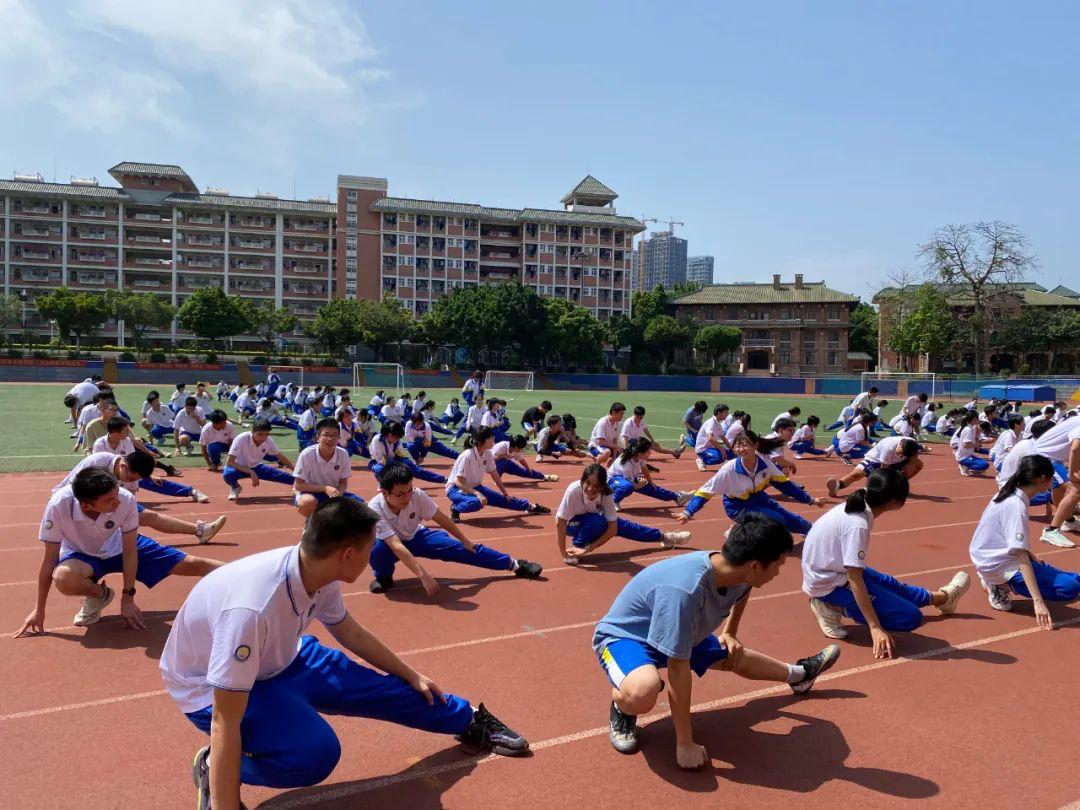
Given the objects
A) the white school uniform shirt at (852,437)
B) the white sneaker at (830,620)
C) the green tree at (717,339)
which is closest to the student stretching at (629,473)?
the white sneaker at (830,620)

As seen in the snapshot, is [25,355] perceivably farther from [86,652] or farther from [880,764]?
[880,764]

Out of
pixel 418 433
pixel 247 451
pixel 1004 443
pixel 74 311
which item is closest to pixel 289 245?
pixel 74 311

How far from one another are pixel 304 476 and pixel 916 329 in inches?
2378

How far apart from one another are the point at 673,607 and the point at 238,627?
191cm

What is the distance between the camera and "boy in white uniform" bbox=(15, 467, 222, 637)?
5.16m

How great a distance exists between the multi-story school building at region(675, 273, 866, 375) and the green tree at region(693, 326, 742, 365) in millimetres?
5259

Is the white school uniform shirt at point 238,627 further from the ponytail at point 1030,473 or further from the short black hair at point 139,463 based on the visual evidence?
the ponytail at point 1030,473

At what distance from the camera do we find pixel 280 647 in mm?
3033

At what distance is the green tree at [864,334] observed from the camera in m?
78.2

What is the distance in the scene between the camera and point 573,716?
168 inches

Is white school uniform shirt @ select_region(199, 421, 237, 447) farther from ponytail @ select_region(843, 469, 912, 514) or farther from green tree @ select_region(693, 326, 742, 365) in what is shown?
green tree @ select_region(693, 326, 742, 365)

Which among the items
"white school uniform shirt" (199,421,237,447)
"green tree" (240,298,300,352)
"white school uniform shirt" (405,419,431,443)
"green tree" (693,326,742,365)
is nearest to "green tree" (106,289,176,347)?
"green tree" (240,298,300,352)

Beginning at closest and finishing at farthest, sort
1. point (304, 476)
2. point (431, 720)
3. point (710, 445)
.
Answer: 1. point (431, 720)
2. point (304, 476)
3. point (710, 445)

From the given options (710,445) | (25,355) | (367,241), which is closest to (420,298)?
(367,241)
